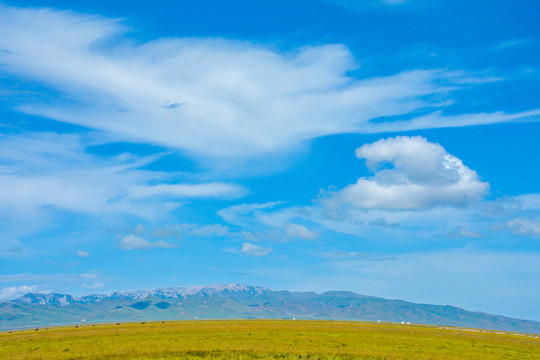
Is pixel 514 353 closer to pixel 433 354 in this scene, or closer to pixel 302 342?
pixel 433 354

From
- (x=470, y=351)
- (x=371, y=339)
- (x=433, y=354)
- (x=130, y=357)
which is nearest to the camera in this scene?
(x=130, y=357)

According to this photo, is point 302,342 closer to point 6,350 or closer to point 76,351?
point 76,351

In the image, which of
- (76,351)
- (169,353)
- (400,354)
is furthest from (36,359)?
(400,354)

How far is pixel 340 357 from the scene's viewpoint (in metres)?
50.6

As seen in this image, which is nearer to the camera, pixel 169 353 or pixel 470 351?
pixel 169 353


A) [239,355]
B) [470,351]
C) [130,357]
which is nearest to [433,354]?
[470,351]

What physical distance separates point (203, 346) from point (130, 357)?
13.6m

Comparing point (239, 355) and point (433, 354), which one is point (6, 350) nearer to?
point (239, 355)

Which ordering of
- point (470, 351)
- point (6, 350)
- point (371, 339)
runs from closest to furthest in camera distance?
point (470, 351) < point (6, 350) < point (371, 339)

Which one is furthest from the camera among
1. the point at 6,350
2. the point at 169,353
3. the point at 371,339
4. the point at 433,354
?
the point at 371,339

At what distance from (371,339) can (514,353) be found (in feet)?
72.0

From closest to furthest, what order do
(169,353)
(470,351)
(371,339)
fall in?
(169,353) < (470,351) < (371,339)

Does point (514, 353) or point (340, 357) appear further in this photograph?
point (514, 353)

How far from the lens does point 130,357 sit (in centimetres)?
4909
